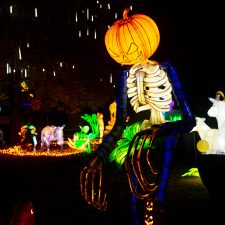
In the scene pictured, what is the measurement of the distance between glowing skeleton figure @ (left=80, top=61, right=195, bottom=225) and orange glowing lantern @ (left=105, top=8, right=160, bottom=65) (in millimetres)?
180

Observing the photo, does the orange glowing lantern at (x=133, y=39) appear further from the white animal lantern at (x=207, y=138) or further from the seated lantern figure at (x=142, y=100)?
the white animal lantern at (x=207, y=138)

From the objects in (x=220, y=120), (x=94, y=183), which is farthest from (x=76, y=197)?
(x=220, y=120)

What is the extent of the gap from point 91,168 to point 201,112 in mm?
10712

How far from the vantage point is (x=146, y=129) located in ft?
11.8

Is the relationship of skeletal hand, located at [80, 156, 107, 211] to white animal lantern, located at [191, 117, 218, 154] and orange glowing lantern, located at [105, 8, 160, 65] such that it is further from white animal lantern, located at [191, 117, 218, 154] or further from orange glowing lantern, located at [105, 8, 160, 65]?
white animal lantern, located at [191, 117, 218, 154]

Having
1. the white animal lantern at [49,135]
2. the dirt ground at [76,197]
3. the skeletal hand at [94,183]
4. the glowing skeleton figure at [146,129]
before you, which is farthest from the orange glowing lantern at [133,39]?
the white animal lantern at [49,135]

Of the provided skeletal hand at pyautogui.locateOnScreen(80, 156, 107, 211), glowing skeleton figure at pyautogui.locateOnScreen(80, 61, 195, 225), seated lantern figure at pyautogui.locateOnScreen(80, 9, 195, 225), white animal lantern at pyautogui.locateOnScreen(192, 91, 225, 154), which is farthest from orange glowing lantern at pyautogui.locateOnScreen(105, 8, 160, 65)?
white animal lantern at pyautogui.locateOnScreen(192, 91, 225, 154)

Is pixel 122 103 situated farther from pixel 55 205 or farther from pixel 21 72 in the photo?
pixel 21 72

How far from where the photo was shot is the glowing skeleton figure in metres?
3.55

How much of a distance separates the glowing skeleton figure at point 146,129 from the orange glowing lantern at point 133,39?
180 mm

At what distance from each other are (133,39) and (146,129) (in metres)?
1.41

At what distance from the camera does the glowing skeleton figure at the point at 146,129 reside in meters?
3.55

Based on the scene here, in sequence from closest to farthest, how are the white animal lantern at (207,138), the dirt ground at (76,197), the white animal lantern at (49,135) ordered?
the dirt ground at (76,197)
the white animal lantern at (207,138)
the white animal lantern at (49,135)

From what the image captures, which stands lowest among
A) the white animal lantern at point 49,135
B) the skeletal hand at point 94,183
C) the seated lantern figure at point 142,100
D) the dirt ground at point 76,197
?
the dirt ground at point 76,197
